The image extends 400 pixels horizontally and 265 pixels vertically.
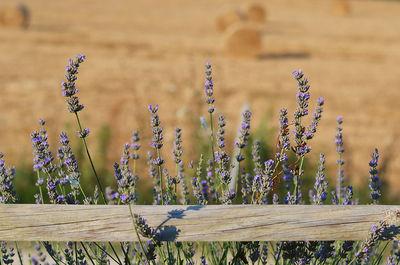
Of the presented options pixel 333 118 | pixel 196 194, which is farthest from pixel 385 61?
pixel 196 194

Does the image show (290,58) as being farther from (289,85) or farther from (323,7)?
(323,7)

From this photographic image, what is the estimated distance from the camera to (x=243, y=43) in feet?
43.8

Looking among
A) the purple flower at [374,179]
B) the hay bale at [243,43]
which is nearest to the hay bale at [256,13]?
the hay bale at [243,43]

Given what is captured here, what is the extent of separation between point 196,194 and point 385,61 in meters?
12.0

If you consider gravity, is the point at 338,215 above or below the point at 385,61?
above

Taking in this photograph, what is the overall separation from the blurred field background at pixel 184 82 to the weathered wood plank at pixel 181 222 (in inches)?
82.3

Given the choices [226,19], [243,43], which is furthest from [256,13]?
[243,43]

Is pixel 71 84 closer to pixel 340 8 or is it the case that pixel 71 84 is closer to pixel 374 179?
pixel 374 179

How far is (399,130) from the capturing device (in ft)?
26.3

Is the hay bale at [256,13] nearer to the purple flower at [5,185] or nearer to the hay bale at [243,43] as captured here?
the hay bale at [243,43]

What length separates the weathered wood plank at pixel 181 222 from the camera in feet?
6.58

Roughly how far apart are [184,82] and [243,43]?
3.83m

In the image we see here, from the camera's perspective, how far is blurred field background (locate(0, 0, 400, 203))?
675cm

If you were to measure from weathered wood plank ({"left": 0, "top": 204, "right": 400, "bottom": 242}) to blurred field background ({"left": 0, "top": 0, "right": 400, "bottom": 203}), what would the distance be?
2090mm
